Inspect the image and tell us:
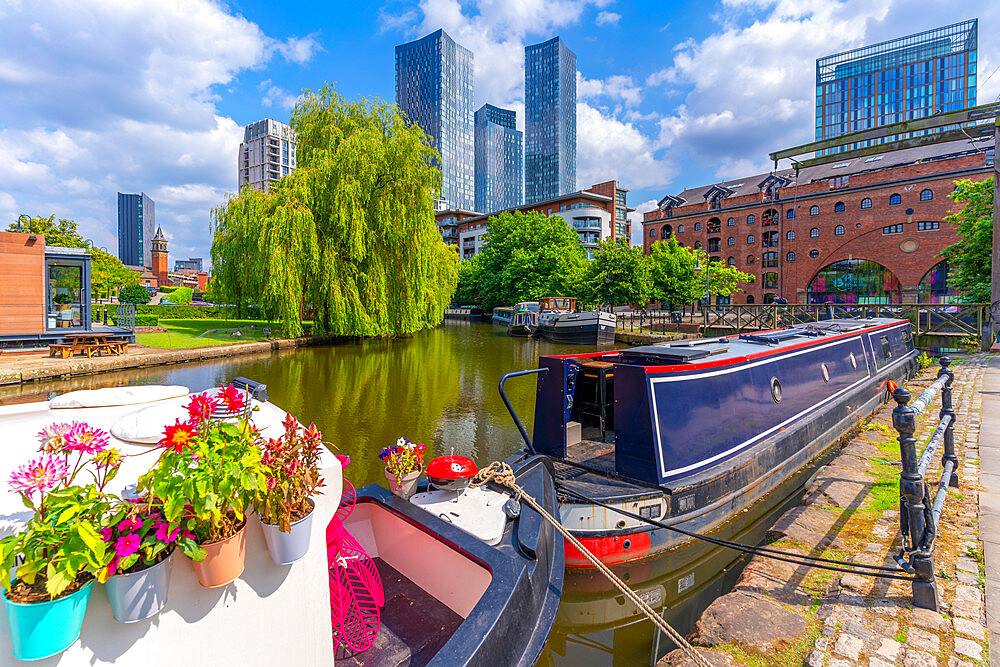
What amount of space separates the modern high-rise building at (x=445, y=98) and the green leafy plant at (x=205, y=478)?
15501 cm

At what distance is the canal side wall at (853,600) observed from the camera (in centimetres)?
272

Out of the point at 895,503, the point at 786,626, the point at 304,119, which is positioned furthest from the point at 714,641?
the point at 304,119

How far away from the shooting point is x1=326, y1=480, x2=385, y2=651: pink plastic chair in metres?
2.48

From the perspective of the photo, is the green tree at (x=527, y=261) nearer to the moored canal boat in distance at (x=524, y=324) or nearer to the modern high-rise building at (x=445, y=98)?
the moored canal boat in distance at (x=524, y=324)

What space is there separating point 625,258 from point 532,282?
13855mm

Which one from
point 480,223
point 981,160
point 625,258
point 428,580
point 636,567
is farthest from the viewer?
point 480,223

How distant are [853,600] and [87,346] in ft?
63.5

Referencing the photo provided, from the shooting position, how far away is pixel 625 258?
29.6 metres

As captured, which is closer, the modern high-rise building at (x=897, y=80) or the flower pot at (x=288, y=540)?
the flower pot at (x=288, y=540)

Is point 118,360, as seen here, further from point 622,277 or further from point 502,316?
point 502,316

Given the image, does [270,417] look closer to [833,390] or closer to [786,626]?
[786,626]

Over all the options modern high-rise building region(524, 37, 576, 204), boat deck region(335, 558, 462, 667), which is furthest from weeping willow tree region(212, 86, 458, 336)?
modern high-rise building region(524, 37, 576, 204)

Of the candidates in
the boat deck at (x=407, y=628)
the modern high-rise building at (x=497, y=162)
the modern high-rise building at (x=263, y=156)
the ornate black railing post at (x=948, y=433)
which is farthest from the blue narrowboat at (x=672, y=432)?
the modern high-rise building at (x=497, y=162)

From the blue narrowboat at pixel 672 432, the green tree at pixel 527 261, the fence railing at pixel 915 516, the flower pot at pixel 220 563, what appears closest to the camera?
the flower pot at pixel 220 563
